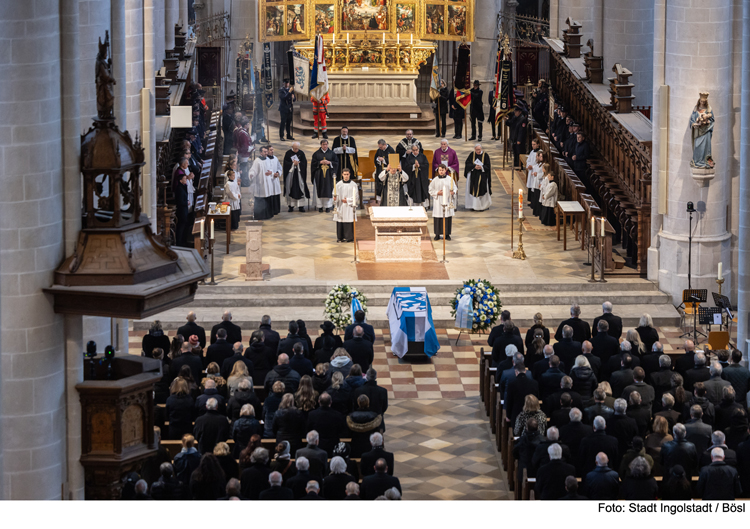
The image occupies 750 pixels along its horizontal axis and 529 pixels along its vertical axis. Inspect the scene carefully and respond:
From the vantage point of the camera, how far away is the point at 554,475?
1338cm

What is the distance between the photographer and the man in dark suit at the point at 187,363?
54.9ft

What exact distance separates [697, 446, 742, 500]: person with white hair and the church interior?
0.03 m

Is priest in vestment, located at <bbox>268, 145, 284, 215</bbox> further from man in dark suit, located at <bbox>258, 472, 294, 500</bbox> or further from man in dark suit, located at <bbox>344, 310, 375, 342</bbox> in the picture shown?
man in dark suit, located at <bbox>258, 472, 294, 500</bbox>

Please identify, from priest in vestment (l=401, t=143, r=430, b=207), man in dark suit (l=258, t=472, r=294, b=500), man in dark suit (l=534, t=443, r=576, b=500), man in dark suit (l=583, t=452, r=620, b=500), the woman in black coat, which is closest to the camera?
man in dark suit (l=258, t=472, r=294, b=500)

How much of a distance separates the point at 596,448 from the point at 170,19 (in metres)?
24.4

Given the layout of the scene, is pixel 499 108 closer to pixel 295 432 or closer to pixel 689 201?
pixel 689 201

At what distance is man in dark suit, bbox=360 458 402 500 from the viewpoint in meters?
13.0

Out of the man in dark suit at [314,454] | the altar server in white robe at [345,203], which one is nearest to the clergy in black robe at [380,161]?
the altar server in white robe at [345,203]

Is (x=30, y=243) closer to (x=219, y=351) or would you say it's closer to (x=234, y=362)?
(x=234, y=362)

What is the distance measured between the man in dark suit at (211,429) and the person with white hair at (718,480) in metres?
5.18

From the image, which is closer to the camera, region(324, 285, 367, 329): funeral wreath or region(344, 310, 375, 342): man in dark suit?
region(344, 310, 375, 342): man in dark suit

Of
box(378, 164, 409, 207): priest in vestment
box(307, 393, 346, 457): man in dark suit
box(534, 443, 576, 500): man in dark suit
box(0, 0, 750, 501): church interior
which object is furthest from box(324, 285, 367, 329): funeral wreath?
box(534, 443, 576, 500): man in dark suit

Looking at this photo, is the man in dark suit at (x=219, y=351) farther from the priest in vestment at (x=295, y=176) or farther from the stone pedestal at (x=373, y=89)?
the stone pedestal at (x=373, y=89)

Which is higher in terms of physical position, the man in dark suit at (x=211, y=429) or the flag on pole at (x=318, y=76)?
the flag on pole at (x=318, y=76)
